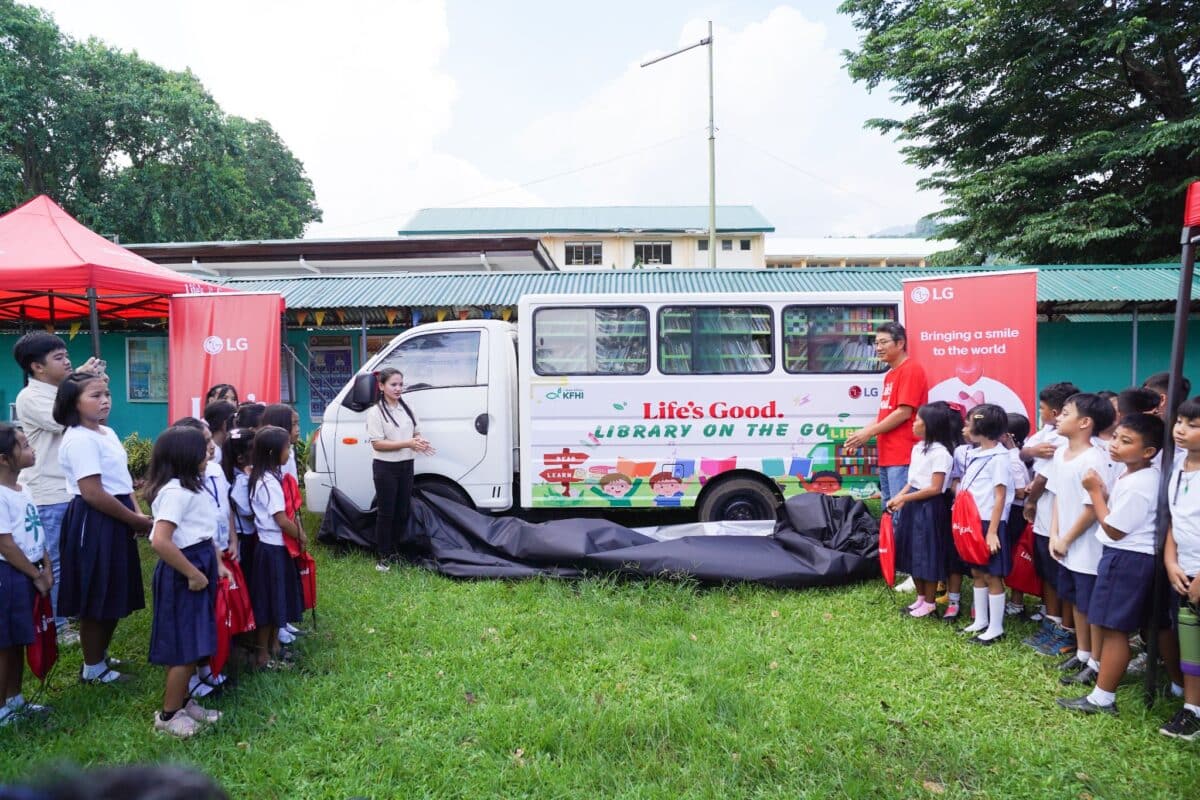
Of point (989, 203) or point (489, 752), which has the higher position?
point (989, 203)

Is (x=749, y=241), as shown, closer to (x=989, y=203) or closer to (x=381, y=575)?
(x=989, y=203)

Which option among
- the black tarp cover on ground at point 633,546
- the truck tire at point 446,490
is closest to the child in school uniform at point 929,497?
the black tarp cover on ground at point 633,546

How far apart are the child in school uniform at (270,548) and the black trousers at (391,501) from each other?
1582mm

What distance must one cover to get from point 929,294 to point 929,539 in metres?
1.97

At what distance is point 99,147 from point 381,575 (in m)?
19.9

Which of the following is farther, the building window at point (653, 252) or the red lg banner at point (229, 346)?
the building window at point (653, 252)

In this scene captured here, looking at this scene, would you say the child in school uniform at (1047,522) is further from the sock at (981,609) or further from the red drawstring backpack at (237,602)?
the red drawstring backpack at (237,602)

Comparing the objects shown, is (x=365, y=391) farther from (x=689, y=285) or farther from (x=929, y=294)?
(x=689, y=285)

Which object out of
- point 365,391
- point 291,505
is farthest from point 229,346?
point 291,505

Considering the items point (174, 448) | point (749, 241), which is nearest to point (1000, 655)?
point (174, 448)

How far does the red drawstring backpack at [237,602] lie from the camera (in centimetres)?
324

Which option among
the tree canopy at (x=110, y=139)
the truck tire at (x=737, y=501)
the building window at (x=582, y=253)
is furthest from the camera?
the building window at (x=582, y=253)

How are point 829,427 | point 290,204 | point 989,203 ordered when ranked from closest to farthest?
point 829,427, point 989,203, point 290,204

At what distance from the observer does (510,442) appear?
591cm
